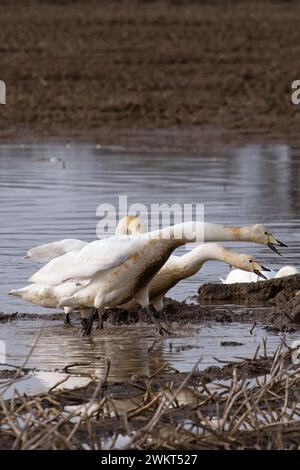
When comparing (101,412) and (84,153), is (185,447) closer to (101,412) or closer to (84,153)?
(101,412)

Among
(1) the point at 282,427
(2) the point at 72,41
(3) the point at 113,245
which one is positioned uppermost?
(2) the point at 72,41

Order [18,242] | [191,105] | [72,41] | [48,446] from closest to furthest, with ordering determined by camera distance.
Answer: [48,446], [18,242], [191,105], [72,41]

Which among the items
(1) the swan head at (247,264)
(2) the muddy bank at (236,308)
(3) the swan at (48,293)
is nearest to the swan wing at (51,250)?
(3) the swan at (48,293)

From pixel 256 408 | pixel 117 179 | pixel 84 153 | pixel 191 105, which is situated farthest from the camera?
pixel 191 105

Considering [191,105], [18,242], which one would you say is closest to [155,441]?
[18,242]

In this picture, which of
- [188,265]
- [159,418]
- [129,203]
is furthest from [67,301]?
[129,203]

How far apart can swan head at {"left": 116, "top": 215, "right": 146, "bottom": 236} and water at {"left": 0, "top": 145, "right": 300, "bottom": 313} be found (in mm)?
846

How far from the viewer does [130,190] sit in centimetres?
2083

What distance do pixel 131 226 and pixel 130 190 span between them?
27.2 ft

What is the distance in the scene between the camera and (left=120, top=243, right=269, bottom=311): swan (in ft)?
37.8

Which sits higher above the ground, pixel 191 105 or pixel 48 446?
pixel 191 105

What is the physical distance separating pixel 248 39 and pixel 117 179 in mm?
16765

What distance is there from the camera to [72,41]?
124 feet

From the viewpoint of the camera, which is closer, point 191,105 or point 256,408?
point 256,408
